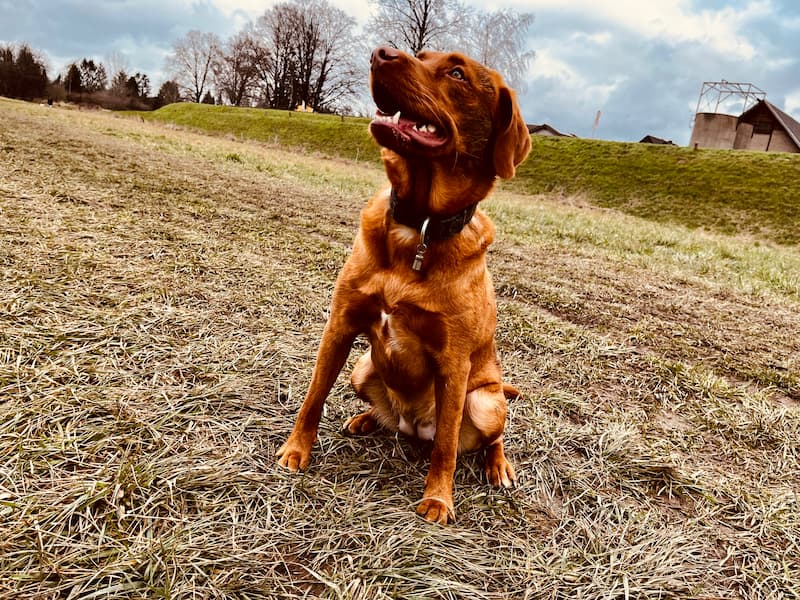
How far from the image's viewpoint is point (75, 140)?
10.4m

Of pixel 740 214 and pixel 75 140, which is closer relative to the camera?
pixel 75 140

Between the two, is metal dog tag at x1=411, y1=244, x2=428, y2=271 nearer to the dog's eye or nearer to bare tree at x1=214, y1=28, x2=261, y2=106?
the dog's eye

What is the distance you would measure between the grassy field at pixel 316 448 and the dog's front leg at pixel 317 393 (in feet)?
0.25

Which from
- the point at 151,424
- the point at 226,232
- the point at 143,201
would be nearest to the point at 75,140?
the point at 143,201

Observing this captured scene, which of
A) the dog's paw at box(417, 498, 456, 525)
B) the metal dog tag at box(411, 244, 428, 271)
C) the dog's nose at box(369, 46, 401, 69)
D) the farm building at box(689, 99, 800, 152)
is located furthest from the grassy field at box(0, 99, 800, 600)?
the farm building at box(689, 99, 800, 152)

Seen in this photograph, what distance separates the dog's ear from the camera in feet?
6.89

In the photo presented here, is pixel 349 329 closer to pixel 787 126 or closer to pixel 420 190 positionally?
pixel 420 190

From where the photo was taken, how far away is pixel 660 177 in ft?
72.7

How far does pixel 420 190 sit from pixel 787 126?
4062cm

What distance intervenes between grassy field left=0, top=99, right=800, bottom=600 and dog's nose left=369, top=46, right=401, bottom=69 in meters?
1.73

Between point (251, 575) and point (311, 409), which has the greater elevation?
point (311, 409)

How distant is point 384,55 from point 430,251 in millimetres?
781

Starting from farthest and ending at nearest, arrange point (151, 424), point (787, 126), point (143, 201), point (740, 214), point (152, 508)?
point (787, 126) → point (740, 214) → point (143, 201) → point (151, 424) → point (152, 508)

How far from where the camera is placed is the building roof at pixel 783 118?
31609mm
